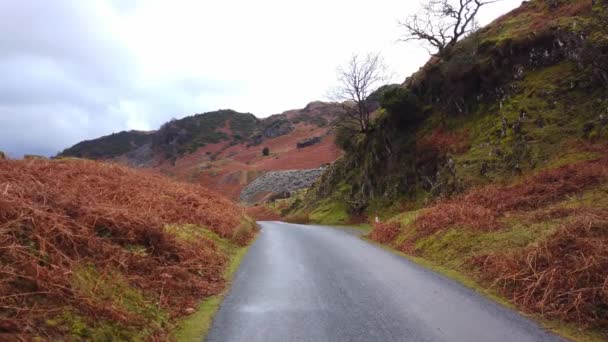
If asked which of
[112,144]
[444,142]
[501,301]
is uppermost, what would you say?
[112,144]

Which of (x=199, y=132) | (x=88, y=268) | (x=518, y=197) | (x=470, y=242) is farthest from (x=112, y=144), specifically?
(x=88, y=268)

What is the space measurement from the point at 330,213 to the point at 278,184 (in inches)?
1453

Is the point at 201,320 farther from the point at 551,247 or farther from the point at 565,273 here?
the point at 551,247

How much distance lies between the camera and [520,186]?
49.2 ft

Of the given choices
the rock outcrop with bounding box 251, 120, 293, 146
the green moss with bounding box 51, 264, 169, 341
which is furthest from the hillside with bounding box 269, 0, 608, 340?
the rock outcrop with bounding box 251, 120, 293, 146

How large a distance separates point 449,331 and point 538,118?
16.2 meters

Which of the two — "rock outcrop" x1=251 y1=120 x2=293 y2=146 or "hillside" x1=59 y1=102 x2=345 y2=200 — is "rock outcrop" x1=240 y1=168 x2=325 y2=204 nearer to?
"hillside" x1=59 y1=102 x2=345 y2=200

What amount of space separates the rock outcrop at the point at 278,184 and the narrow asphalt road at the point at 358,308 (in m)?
54.2

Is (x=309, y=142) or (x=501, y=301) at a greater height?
(x=309, y=142)

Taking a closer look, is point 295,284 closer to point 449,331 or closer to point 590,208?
point 449,331

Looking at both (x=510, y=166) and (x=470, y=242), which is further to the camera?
(x=510, y=166)

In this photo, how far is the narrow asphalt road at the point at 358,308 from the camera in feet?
20.6

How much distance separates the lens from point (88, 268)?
22.5 ft

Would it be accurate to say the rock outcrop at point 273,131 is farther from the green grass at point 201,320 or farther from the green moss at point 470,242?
the green grass at point 201,320
